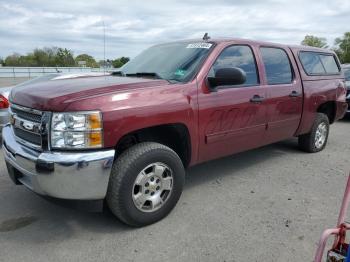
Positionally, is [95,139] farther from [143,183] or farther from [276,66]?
[276,66]

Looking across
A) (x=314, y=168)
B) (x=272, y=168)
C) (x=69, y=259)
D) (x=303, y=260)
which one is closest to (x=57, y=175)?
(x=69, y=259)

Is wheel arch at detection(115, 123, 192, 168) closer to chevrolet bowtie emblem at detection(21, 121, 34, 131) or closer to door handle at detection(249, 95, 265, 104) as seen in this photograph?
chevrolet bowtie emblem at detection(21, 121, 34, 131)

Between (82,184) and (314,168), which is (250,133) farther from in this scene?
(82,184)

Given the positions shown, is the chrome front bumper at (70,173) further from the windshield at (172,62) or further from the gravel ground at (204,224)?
the windshield at (172,62)

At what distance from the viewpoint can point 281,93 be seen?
4922mm

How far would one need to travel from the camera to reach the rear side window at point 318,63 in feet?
18.8

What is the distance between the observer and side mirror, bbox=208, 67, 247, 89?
12.3ft

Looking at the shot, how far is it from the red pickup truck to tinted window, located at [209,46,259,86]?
0.04 feet

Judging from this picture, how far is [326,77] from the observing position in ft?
20.0

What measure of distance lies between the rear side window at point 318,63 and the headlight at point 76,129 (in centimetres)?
384

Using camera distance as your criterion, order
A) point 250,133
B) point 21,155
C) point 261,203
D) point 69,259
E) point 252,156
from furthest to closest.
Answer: point 252,156, point 250,133, point 261,203, point 21,155, point 69,259

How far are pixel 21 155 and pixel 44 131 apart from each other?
42cm

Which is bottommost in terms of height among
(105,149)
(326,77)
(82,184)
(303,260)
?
(303,260)

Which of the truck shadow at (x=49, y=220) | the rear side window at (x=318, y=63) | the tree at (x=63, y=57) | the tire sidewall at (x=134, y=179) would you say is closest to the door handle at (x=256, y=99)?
the truck shadow at (x=49, y=220)
